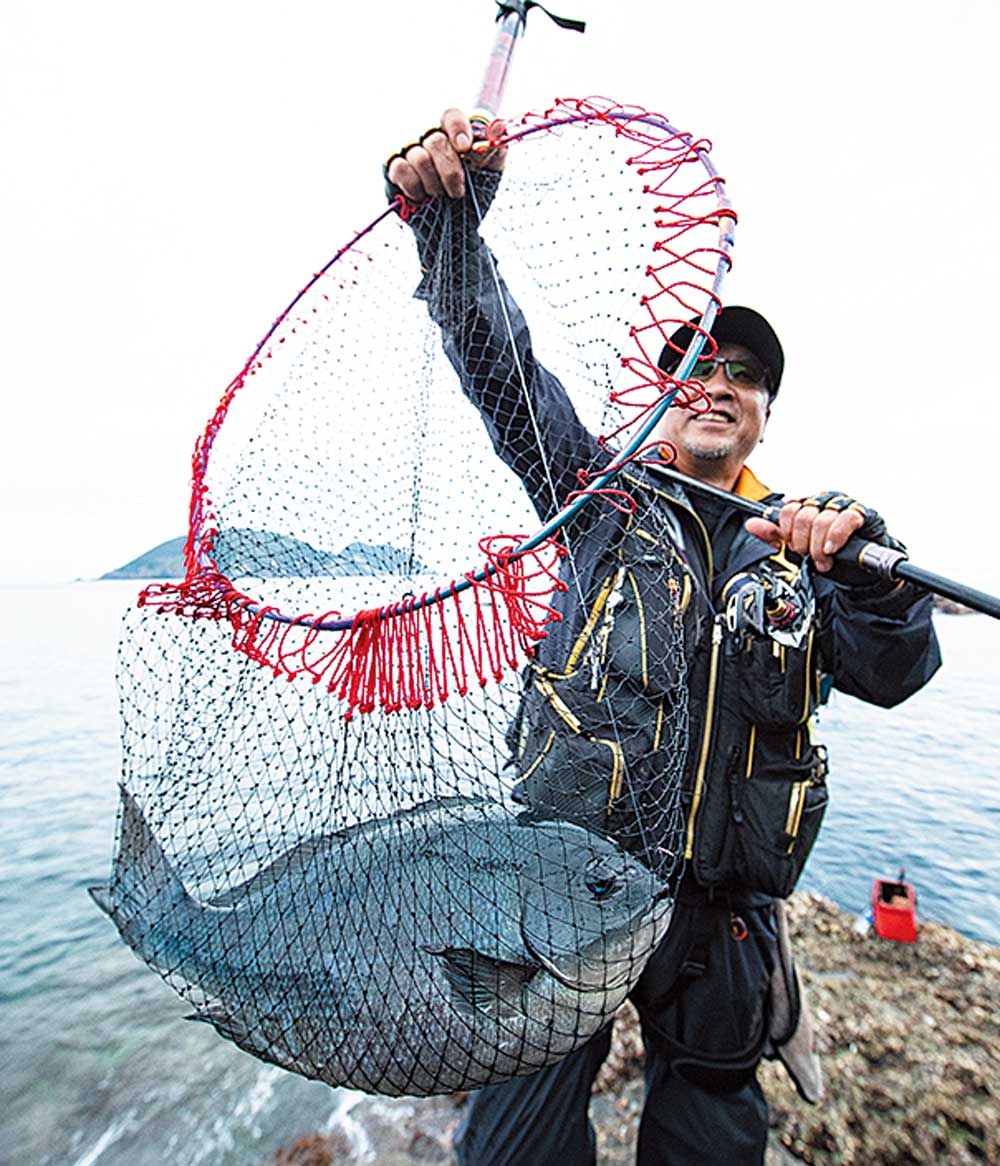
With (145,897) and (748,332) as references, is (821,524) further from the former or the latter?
(145,897)

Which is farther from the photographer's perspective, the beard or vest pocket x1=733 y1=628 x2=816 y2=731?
the beard

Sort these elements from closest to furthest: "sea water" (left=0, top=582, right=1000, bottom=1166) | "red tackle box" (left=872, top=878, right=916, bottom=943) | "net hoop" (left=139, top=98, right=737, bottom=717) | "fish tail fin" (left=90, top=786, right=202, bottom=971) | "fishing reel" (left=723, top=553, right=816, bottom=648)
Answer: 1. "net hoop" (left=139, top=98, right=737, bottom=717)
2. "fish tail fin" (left=90, top=786, right=202, bottom=971)
3. "fishing reel" (left=723, top=553, right=816, bottom=648)
4. "sea water" (left=0, top=582, right=1000, bottom=1166)
5. "red tackle box" (left=872, top=878, right=916, bottom=943)

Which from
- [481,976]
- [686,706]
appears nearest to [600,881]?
[481,976]

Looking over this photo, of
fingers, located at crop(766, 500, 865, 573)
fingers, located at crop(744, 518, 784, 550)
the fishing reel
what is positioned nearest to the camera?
fingers, located at crop(766, 500, 865, 573)

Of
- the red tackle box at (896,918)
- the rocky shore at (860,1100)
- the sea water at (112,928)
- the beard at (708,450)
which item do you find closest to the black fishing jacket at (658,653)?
the beard at (708,450)

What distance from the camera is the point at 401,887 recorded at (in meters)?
1.91

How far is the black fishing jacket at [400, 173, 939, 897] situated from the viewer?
2189mm

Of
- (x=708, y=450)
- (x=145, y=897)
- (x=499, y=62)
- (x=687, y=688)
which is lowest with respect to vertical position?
(x=145, y=897)

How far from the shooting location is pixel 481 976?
5.92ft

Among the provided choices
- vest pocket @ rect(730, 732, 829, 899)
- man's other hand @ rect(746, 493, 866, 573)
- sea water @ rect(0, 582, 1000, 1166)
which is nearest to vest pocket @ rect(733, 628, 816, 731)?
vest pocket @ rect(730, 732, 829, 899)

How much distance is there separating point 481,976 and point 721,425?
2.28 metres

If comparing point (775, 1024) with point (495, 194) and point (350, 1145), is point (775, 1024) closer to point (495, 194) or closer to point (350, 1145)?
point (350, 1145)

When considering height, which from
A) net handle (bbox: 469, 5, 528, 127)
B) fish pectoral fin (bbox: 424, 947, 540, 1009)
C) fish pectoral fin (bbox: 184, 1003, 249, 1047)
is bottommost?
fish pectoral fin (bbox: 184, 1003, 249, 1047)

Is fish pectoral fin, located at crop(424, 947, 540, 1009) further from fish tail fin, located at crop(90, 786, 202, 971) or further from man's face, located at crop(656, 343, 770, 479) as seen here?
man's face, located at crop(656, 343, 770, 479)
